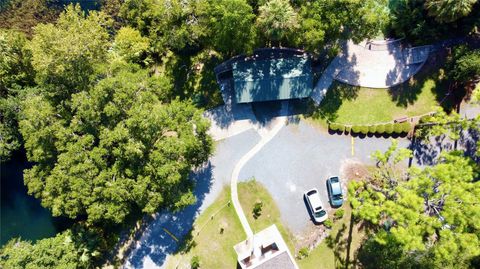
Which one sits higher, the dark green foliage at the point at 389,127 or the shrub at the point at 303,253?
the dark green foliage at the point at 389,127

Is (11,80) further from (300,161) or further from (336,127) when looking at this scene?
(336,127)

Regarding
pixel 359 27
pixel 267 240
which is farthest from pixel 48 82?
pixel 359 27

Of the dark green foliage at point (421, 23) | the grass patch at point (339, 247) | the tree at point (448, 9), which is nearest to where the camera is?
the tree at point (448, 9)

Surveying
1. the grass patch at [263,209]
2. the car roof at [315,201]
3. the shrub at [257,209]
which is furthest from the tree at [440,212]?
the shrub at [257,209]

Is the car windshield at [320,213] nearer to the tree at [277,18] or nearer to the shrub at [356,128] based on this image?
the shrub at [356,128]

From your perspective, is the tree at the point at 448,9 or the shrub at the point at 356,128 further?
the shrub at the point at 356,128

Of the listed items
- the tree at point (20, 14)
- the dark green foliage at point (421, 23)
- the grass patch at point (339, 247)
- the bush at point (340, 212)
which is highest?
the tree at point (20, 14)

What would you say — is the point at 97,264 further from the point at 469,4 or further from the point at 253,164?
the point at 469,4
